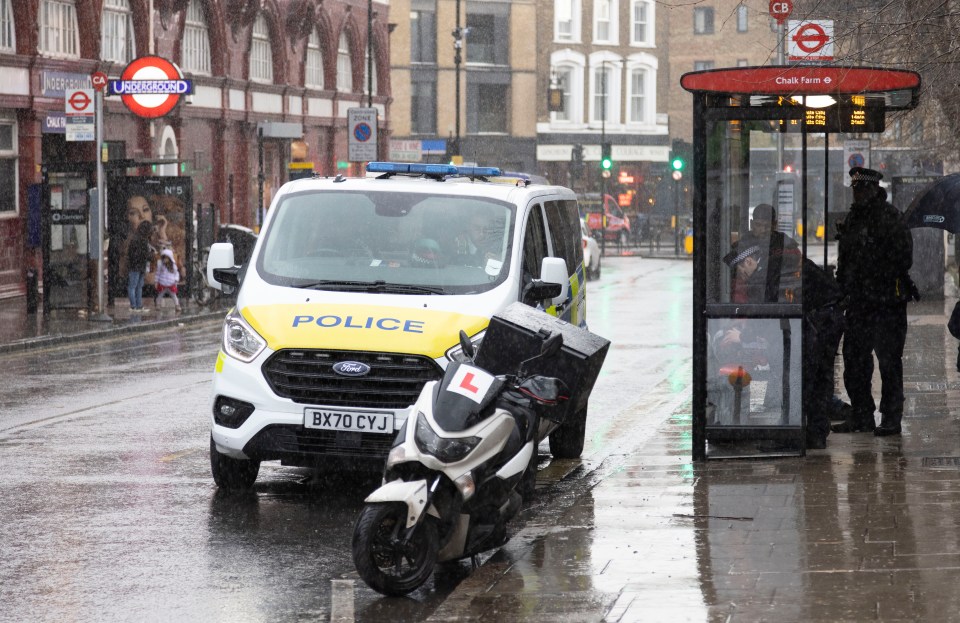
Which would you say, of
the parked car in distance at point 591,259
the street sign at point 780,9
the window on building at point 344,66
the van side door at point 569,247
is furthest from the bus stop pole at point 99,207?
the window on building at point 344,66

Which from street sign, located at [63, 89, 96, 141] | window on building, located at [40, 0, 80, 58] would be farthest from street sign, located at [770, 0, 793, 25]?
window on building, located at [40, 0, 80, 58]

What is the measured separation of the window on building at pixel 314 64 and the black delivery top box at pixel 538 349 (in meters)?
40.8

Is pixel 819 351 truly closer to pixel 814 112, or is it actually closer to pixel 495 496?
pixel 814 112

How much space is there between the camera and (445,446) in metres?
7.46

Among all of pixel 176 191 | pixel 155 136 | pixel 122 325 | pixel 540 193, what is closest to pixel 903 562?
pixel 540 193

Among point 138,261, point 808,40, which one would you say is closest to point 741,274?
point 808,40

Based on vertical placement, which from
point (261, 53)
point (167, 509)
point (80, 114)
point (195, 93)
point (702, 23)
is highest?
point (702, 23)

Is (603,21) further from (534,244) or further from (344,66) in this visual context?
(534,244)

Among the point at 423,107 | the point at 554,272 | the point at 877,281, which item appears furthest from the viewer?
the point at 423,107

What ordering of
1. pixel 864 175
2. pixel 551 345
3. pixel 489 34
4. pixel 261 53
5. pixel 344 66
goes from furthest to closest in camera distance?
pixel 489 34 → pixel 344 66 → pixel 261 53 → pixel 864 175 → pixel 551 345

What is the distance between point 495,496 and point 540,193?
4.51 m

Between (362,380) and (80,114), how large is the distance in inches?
695

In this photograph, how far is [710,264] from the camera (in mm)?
10719

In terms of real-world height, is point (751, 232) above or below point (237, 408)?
above
